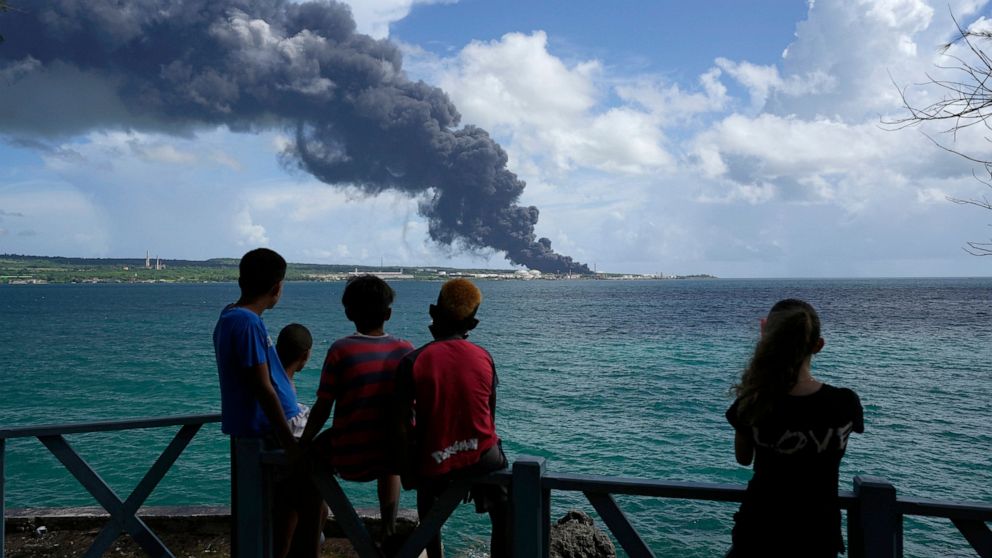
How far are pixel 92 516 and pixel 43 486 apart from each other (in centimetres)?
1454

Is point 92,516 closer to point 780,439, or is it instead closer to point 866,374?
point 780,439

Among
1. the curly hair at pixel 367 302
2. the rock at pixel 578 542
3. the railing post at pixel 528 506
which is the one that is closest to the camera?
the railing post at pixel 528 506

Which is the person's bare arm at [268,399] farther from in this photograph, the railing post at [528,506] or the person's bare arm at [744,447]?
the person's bare arm at [744,447]

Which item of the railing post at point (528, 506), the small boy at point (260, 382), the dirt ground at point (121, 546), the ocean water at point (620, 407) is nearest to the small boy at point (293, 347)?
the small boy at point (260, 382)

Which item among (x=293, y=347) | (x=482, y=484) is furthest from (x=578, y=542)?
(x=482, y=484)

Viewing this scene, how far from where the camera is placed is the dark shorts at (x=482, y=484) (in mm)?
3406

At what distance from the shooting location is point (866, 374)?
115 feet

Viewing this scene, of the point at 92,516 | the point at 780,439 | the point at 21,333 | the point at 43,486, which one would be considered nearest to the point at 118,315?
the point at 21,333

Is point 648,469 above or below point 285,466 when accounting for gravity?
below

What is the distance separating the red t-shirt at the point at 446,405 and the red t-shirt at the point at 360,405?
214 millimetres

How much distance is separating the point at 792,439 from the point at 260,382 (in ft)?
8.58

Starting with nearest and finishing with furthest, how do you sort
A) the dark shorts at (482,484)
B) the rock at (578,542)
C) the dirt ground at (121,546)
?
the dark shorts at (482,484)
the dirt ground at (121,546)
the rock at (578,542)

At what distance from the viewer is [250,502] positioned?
373cm

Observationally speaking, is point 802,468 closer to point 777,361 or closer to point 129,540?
point 777,361
